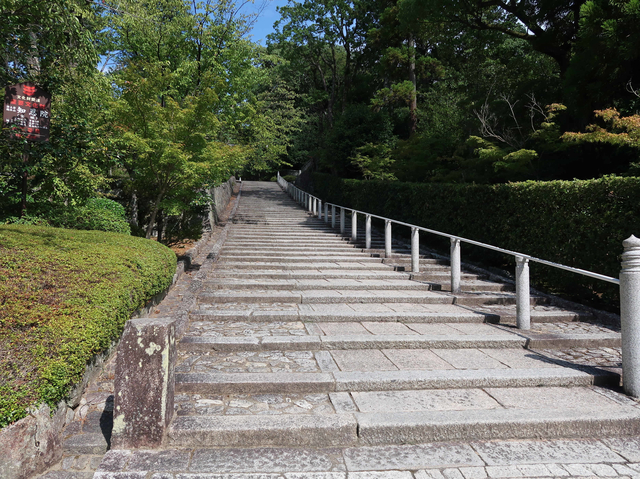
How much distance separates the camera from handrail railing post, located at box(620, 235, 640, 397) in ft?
11.9

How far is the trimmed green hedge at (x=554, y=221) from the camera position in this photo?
19.6 ft

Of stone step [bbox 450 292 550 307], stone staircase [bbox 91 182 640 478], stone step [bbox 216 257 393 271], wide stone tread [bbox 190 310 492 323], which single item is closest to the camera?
stone staircase [bbox 91 182 640 478]

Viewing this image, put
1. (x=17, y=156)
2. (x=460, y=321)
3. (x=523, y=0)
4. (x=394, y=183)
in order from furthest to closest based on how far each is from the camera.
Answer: (x=394, y=183)
(x=523, y=0)
(x=17, y=156)
(x=460, y=321)

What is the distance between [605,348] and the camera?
196 inches

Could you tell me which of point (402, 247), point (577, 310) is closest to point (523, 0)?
point (402, 247)

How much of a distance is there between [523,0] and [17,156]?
14108mm

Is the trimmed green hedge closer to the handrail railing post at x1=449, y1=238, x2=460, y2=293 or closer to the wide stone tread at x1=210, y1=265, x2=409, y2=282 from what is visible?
the handrail railing post at x1=449, y1=238, x2=460, y2=293

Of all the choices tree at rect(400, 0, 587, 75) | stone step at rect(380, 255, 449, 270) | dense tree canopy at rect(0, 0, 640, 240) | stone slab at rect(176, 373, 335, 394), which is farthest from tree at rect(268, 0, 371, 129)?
stone slab at rect(176, 373, 335, 394)

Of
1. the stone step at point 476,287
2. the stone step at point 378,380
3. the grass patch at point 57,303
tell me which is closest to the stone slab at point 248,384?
the stone step at point 378,380

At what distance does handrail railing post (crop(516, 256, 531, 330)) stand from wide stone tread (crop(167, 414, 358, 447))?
3195 millimetres

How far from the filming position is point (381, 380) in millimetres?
3838

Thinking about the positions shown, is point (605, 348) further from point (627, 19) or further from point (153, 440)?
point (627, 19)

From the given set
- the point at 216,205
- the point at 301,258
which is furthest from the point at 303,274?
the point at 216,205

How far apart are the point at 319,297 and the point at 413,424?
3.52m
